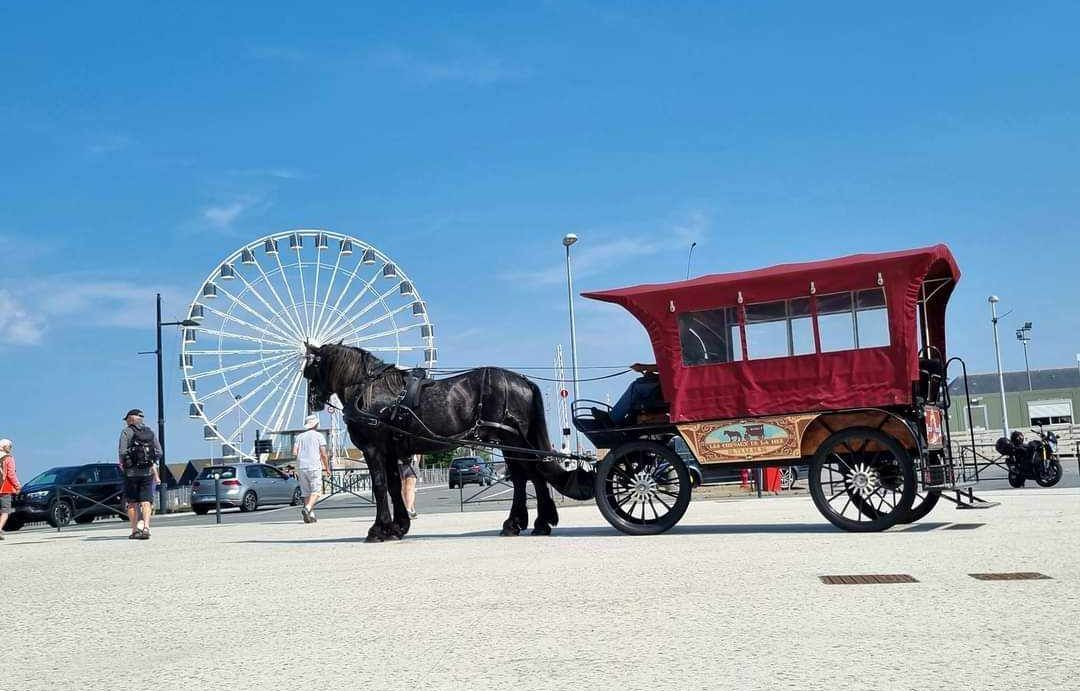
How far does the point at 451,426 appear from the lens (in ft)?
44.0

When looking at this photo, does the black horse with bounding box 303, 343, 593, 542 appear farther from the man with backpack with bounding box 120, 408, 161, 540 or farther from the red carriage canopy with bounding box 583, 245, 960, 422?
the man with backpack with bounding box 120, 408, 161, 540

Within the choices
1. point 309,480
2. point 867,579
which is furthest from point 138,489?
point 867,579

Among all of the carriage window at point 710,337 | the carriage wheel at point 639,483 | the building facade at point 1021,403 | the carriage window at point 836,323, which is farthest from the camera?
the building facade at point 1021,403

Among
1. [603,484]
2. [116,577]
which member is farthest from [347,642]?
[603,484]

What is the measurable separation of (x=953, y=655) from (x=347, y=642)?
2983 mm

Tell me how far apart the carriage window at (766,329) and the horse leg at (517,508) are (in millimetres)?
3229

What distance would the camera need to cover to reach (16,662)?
5844 millimetres

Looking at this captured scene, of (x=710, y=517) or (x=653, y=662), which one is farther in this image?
(x=710, y=517)

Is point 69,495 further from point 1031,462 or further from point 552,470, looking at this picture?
point 1031,462

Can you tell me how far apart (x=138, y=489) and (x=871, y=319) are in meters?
10.8

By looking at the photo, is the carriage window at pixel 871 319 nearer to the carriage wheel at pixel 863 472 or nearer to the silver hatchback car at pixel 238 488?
the carriage wheel at pixel 863 472

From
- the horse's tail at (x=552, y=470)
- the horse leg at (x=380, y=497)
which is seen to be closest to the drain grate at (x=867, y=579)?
the horse's tail at (x=552, y=470)

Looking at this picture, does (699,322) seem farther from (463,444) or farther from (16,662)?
(16,662)

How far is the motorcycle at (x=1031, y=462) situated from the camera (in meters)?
22.9
